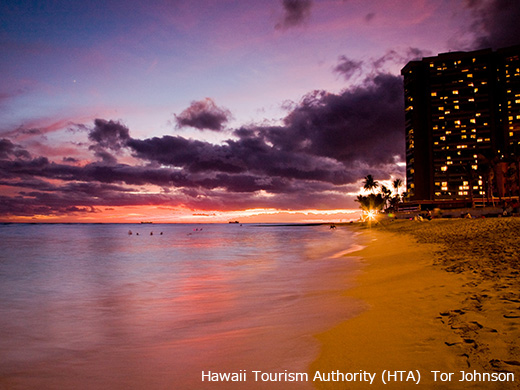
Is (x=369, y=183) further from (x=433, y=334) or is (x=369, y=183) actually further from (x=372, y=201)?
(x=433, y=334)

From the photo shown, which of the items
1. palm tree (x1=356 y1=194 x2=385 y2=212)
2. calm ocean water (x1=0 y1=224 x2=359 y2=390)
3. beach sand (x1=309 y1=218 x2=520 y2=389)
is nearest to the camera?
beach sand (x1=309 y1=218 x2=520 y2=389)

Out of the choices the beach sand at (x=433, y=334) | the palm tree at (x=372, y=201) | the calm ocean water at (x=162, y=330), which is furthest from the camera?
the palm tree at (x=372, y=201)

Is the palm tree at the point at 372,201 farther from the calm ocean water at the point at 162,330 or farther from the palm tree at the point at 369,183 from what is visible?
the calm ocean water at the point at 162,330

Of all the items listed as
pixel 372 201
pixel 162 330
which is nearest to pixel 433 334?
pixel 162 330

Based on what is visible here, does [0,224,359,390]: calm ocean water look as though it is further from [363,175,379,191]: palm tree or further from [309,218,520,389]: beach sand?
[363,175,379,191]: palm tree

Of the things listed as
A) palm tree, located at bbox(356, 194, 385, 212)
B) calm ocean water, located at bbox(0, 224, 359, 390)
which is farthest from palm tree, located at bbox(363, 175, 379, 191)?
calm ocean water, located at bbox(0, 224, 359, 390)

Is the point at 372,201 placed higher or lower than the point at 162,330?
higher

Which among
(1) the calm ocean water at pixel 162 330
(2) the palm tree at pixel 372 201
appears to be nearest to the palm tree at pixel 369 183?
(2) the palm tree at pixel 372 201

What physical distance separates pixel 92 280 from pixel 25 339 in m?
12.0

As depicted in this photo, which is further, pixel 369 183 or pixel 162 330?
pixel 369 183

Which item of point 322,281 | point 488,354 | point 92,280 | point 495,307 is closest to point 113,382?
point 488,354

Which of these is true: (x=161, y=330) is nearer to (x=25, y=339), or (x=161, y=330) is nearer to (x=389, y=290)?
(x=25, y=339)

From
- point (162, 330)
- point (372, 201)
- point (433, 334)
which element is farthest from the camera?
point (372, 201)

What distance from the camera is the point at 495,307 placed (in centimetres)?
707
